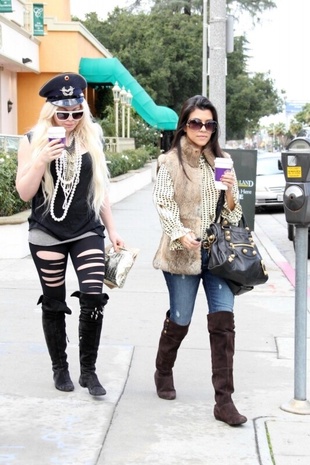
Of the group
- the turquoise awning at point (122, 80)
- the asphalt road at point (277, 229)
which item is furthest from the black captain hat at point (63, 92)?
the turquoise awning at point (122, 80)

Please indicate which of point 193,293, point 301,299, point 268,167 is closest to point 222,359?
point 193,293

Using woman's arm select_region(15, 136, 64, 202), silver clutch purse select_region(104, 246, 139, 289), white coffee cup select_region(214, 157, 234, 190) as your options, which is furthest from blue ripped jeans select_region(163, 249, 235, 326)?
woman's arm select_region(15, 136, 64, 202)

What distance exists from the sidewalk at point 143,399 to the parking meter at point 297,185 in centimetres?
111

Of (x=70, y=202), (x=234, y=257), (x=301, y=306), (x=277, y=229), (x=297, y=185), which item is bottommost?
(x=277, y=229)

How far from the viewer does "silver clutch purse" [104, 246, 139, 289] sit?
15.8 feet

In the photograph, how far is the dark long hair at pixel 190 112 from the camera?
4559 millimetres

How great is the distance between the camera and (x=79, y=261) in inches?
186

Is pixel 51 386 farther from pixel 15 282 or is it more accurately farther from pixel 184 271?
pixel 15 282

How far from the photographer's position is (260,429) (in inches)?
172

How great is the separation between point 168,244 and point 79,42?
80.3ft

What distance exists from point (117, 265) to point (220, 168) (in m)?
0.95

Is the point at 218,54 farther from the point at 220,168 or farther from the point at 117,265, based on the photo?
the point at 220,168

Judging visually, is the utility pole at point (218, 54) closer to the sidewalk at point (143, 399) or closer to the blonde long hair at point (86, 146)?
the sidewalk at point (143, 399)

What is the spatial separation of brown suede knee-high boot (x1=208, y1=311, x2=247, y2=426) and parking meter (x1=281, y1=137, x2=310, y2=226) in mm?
641
